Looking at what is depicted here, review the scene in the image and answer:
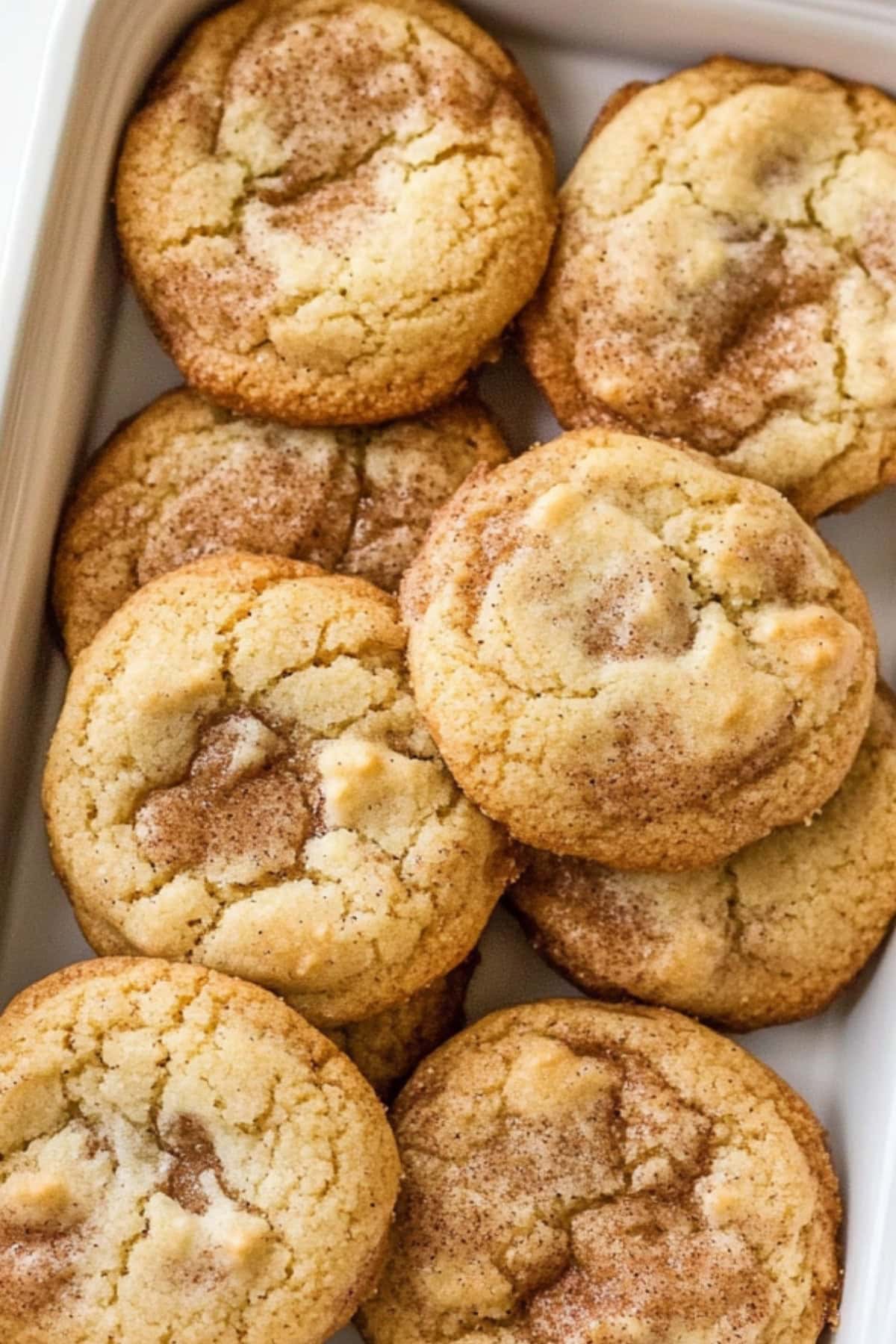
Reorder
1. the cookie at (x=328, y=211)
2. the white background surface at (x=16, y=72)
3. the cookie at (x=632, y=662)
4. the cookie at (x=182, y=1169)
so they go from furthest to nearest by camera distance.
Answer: the white background surface at (x=16, y=72), the cookie at (x=328, y=211), the cookie at (x=632, y=662), the cookie at (x=182, y=1169)

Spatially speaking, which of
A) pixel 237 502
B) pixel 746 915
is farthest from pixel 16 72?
pixel 746 915

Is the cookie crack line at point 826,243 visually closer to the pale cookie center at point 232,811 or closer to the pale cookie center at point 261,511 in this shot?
the pale cookie center at point 261,511

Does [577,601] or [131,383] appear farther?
[131,383]

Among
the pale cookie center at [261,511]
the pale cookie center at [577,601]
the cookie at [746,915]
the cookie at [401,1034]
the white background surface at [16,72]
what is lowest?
the cookie at [401,1034]

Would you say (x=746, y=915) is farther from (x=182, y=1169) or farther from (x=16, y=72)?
(x=16, y=72)

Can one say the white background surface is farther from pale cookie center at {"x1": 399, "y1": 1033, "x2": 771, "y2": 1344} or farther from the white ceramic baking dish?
pale cookie center at {"x1": 399, "y1": 1033, "x2": 771, "y2": 1344}

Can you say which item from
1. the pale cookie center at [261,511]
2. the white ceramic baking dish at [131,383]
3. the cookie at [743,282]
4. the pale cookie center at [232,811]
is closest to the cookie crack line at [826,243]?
the cookie at [743,282]

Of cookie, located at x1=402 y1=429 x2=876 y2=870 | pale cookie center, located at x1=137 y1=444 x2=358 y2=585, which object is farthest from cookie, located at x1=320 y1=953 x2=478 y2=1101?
pale cookie center, located at x1=137 y1=444 x2=358 y2=585

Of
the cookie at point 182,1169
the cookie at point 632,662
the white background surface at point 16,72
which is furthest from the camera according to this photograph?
the white background surface at point 16,72
